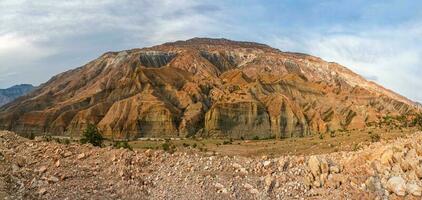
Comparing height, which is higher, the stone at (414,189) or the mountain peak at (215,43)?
the mountain peak at (215,43)

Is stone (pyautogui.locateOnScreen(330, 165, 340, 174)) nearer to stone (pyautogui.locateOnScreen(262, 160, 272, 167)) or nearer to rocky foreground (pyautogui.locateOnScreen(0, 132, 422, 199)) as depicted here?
rocky foreground (pyautogui.locateOnScreen(0, 132, 422, 199))

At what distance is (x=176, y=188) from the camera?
15.0 m

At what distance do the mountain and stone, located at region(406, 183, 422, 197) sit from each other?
8257cm

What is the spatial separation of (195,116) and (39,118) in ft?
103

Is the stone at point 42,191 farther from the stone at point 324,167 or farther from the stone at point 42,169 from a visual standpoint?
the stone at point 324,167

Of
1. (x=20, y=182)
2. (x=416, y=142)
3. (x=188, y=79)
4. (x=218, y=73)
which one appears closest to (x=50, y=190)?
(x=20, y=182)

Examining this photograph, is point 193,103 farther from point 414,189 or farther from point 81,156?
point 414,189

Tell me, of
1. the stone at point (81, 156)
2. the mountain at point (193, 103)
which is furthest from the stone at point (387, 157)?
the mountain at point (193, 103)

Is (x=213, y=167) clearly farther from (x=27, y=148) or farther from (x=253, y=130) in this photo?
(x=253, y=130)

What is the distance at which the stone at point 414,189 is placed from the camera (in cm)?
1375

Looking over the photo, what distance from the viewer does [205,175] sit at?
1527 centimetres

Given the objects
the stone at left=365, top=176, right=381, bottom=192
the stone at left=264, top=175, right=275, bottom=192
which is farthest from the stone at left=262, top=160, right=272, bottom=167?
the stone at left=365, top=176, right=381, bottom=192

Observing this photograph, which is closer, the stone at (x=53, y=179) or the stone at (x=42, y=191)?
the stone at (x=42, y=191)

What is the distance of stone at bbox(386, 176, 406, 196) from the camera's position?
13.9 meters
